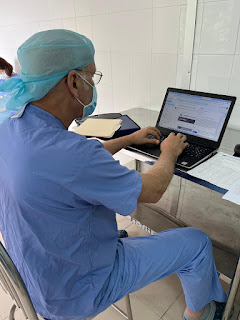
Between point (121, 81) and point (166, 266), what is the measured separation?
147 cm

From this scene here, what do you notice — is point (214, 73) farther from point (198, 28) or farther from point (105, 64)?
point (105, 64)

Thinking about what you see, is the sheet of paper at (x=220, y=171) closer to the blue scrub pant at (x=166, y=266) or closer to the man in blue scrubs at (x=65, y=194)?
the man in blue scrubs at (x=65, y=194)

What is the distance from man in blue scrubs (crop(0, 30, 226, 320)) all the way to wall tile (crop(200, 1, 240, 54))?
0.81m

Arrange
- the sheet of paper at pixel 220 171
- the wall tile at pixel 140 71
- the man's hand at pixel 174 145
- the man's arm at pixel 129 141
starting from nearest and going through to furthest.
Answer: the sheet of paper at pixel 220 171, the man's hand at pixel 174 145, the man's arm at pixel 129 141, the wall tile at pixel 140 71

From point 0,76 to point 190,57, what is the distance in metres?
1.97

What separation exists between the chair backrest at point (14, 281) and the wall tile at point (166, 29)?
4.78 feet

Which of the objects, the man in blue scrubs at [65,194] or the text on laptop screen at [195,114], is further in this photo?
the text on laptop screen at [195,114]

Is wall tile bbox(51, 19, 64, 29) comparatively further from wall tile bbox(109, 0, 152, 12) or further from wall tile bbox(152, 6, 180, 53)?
wall tile bbox(152, 6, 180, 53)

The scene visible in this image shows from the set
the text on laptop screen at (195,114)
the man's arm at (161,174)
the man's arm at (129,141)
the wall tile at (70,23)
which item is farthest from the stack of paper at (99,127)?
the wall tile at (70,23)

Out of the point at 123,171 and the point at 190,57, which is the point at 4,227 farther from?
the point at 190,57

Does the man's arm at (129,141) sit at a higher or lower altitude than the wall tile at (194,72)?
lower

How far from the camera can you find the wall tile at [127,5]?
1.52m

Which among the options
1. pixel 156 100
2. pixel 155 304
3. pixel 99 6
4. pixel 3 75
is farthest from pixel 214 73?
pixel 3 75

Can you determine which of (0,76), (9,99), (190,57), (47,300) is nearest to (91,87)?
(9,99)
